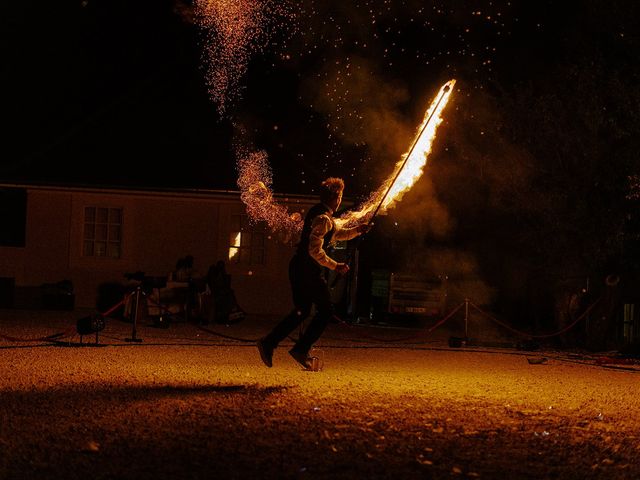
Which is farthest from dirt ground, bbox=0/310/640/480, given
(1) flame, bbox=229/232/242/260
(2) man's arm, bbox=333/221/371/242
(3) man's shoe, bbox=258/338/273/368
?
(1) flame, bbox=229/232/242/260

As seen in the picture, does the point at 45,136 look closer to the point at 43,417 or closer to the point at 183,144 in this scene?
the point at 183,144

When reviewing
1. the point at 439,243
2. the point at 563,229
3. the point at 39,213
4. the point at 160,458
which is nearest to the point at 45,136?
the point at 39,213

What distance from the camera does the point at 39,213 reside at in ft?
71.1

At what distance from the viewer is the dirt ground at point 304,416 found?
6027mm

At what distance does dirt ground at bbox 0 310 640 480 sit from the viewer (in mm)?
6027

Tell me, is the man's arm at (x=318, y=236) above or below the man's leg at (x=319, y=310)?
above

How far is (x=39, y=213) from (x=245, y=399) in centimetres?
1480

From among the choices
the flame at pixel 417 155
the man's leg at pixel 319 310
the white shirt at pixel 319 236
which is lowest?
the man's leg at pixel 319 310

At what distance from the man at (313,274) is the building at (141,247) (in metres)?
11.6

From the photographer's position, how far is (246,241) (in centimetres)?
2169

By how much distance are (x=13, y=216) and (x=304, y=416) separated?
17.5m

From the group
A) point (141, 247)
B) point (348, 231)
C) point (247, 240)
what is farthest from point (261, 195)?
point (348, 231)

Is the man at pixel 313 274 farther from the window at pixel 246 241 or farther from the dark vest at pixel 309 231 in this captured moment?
the window at pixel 246 241

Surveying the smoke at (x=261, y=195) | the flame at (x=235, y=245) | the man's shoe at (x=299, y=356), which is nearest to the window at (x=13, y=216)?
the flame at (x=235, y=245)
